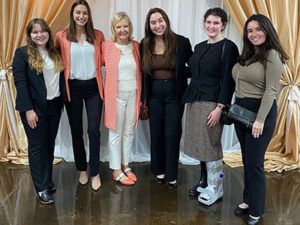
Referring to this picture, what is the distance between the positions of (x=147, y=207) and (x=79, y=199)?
566 millimetres

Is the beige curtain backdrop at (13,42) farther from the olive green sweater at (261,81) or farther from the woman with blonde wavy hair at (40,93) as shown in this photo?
the olive green sweater at (261,81)

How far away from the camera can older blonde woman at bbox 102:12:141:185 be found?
104 inches

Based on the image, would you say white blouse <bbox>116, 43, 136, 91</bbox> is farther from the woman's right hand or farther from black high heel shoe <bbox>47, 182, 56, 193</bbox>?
black high heel shoe <bbox>47, 182, 56, 193</bbox>

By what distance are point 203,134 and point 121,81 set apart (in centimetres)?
80

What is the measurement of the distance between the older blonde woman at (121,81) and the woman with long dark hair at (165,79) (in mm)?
94

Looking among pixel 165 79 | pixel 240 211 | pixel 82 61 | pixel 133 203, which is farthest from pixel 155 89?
pixel 240 211

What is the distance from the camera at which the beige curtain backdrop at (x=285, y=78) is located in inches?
119

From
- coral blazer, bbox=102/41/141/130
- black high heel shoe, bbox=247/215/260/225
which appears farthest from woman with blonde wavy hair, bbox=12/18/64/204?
black high heel shoe, bbox=247/215/260/225

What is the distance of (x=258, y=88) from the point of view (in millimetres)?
2082

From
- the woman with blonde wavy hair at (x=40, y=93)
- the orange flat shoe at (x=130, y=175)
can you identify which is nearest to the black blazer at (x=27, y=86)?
the woman with blonde wavy hair at (x=40, y=93)

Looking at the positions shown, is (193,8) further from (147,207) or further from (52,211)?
(52,211)

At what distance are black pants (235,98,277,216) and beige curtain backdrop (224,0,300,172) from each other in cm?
103

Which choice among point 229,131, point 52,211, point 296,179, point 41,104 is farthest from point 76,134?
point 296,179

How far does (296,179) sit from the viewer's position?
10.0ft
